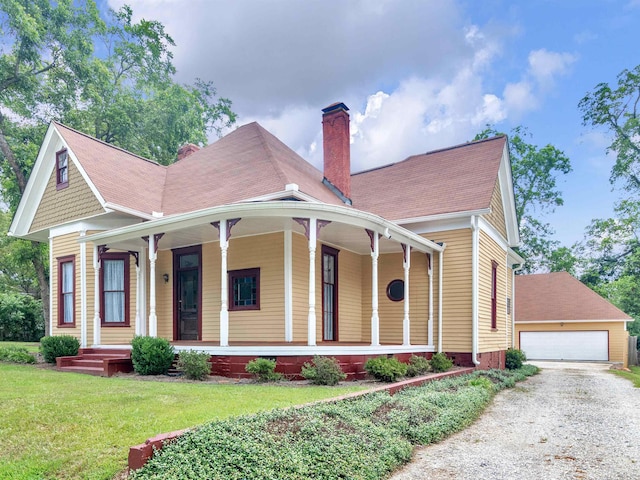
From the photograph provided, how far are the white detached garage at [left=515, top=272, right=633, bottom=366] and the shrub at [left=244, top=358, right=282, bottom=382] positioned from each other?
19.3m

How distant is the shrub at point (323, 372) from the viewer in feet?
25.5

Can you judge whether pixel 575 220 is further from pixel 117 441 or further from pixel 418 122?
pixel 117 441

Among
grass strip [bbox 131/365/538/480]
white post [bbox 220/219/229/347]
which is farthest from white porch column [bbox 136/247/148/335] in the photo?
grass strip [bbox 131/365/538/480]

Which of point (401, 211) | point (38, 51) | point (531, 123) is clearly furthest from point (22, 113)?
point (531, 123)

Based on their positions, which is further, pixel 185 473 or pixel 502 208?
pixel 502 208

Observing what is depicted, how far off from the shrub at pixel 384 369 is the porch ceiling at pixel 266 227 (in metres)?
2.66

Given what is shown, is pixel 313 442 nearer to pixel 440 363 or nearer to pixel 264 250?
pixel 264 250

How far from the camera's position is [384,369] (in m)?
8.26

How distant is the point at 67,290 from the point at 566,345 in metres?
22.4

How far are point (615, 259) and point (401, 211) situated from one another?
24.4 m

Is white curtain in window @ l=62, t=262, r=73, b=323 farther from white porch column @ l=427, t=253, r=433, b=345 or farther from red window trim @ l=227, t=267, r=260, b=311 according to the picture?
white porch column @ l=427, t=253, r=433, b=345

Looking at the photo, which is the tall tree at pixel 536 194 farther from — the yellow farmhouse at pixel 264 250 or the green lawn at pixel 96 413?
the green lawn at pixel 96 413

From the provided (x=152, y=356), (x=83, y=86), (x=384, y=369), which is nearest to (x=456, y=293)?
(x=384, y=369)

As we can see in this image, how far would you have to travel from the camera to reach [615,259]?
1192 inches
